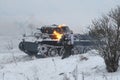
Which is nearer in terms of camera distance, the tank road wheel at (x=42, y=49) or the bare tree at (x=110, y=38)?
the bare tree at (x=110, y=38)

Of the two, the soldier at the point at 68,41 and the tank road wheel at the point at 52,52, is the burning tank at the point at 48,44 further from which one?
the soldier at the point at 68,41

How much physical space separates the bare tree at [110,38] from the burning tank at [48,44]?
10937 mm

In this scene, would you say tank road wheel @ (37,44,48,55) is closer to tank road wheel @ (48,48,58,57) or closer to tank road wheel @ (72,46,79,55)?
tank road wheel @ (48,48,58,57)

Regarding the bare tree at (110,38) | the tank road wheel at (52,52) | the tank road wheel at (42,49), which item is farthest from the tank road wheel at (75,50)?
the bare tree at (110,38)

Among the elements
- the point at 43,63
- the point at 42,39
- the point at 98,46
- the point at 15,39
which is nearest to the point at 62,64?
the point at 43,63

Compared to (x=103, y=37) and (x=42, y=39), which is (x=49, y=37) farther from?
(x=103, y=37)

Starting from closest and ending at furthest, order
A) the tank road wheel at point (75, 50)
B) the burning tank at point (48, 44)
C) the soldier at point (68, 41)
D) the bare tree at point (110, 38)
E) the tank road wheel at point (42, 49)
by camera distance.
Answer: the bare tree at point (110, 38) < the soldier at point (68, 41) < the tank road wheel at point (75, 50) < the burning tank at point (48, 44) < the tank road wheel at point (42, 49)

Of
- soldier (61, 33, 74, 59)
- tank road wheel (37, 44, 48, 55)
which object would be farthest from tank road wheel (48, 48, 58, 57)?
soldier (61, 33, 74, 59)

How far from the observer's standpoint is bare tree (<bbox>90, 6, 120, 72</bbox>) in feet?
42.8

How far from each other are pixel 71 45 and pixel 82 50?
1.25 metres

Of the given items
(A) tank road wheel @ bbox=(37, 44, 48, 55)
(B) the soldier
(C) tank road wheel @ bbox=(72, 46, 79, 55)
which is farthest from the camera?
(A) tank road wheel @ bbox=(37, 44, 48, 55)

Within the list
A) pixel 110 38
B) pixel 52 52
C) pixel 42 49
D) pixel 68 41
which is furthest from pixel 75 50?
pixel 110 38

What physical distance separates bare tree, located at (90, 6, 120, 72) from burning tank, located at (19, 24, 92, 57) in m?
10.9

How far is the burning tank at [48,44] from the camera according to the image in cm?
2514
